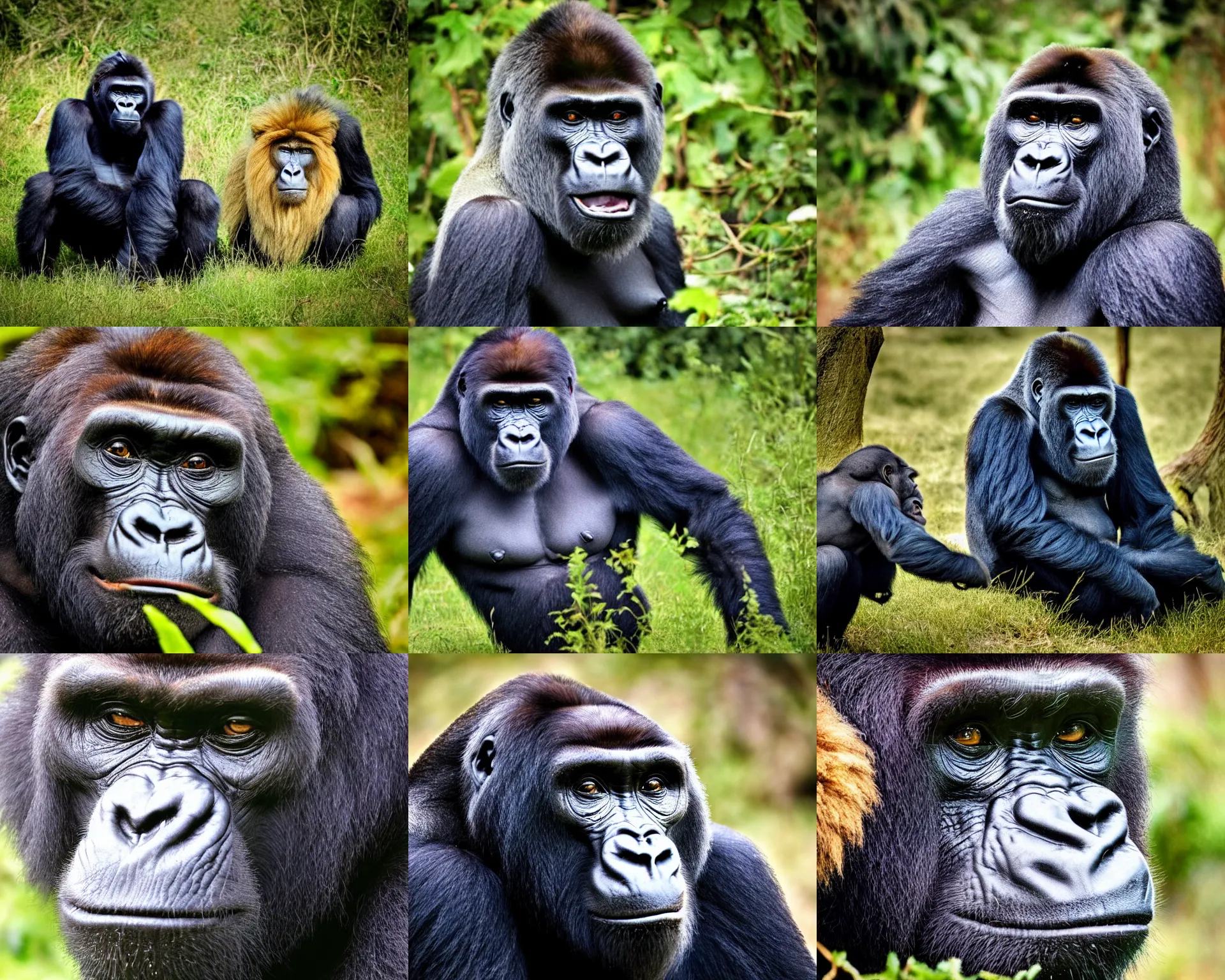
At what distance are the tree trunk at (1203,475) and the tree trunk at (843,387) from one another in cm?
81

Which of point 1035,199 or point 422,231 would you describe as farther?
point 422,231

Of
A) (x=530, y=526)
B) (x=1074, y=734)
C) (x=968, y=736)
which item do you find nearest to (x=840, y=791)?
(x=968, y=736)

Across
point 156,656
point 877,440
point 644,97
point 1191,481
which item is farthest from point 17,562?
point 1191,481

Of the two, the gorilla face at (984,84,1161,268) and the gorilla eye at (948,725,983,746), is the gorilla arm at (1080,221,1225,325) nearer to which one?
the gorilla face at (984,84,1161,268)

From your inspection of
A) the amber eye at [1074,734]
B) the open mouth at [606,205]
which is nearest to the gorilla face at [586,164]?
the open mouth at [606,205]

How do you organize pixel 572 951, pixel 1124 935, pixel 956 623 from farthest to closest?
pixel 956 623 → pixel 1124 935 → pixel 572 951

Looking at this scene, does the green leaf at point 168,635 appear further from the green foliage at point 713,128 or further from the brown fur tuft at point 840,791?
the brown fur tuft at point 840,791

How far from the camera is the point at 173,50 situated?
3.87 meters

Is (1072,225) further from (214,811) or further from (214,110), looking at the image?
(214,811)

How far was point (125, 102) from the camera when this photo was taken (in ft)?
12.6

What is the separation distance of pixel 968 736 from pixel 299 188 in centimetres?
221

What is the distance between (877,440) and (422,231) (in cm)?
135

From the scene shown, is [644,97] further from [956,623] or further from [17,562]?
[17,562]

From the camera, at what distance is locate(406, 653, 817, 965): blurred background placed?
12.8 feet
